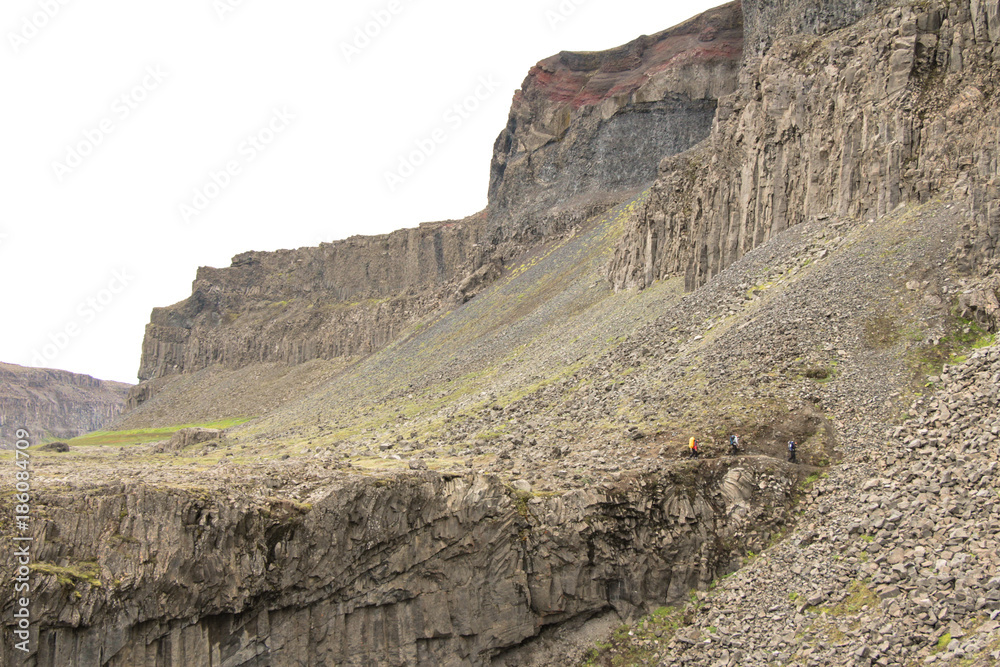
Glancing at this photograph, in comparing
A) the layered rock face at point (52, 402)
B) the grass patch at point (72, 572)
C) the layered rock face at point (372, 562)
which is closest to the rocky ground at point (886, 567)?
the layered rock face at point (372, 562)

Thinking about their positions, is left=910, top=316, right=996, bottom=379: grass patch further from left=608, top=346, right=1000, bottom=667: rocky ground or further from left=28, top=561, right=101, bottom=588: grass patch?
left=28, top=561, right=101, bottom=588: grass patch

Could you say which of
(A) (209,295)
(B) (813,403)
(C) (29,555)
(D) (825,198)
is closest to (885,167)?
(D) (825,198)

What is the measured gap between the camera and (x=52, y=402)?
539ft

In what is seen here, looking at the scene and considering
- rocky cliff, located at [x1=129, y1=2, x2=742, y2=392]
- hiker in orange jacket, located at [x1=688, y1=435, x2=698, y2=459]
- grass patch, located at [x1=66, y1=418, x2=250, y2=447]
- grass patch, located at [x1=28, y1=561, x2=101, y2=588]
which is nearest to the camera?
grass patch, located at [x1=28, y1=561, x2=101, y2=588]

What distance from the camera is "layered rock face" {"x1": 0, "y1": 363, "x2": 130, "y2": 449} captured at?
509ft

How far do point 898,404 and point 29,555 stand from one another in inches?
983

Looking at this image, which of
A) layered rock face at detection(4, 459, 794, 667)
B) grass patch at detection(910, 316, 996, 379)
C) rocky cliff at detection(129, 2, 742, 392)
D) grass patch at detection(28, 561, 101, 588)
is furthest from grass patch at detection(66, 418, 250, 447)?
grass patch at detection(910, 316, 996, 379)

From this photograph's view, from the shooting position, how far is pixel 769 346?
3170cm

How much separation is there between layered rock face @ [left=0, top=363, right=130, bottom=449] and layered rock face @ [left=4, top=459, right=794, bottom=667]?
14344 cm

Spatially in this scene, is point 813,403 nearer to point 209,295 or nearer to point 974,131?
point 974,131

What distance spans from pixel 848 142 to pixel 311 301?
8411 centimetres

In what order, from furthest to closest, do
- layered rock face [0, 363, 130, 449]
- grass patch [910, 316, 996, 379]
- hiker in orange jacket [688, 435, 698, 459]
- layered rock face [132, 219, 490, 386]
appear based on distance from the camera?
layered rock face [0, 363, 130, 449] < layered rock face [132, 219, 490, 386] < grass patch [910, 316, 996, 379] < hiker in orange jacket [688, 435, 698, 459]

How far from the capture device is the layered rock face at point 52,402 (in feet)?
509

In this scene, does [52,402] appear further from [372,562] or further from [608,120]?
[372,562]
